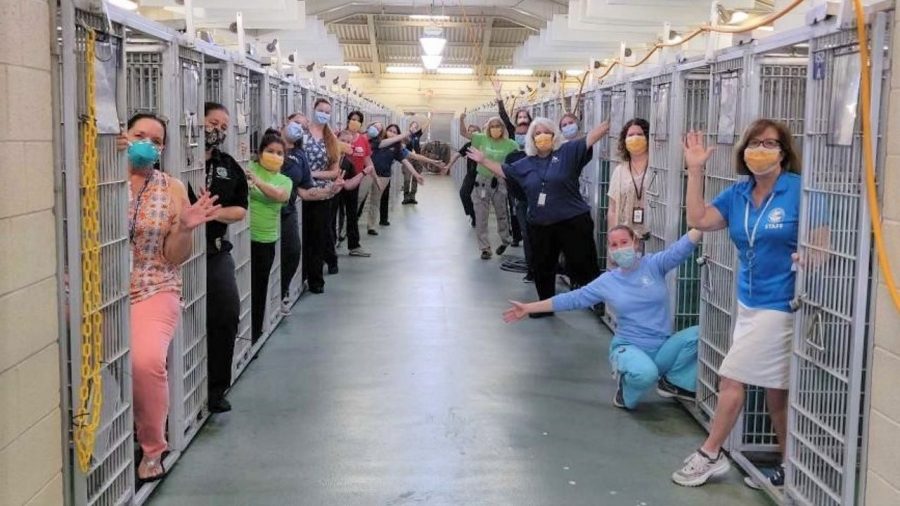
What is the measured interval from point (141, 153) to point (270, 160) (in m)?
2.10

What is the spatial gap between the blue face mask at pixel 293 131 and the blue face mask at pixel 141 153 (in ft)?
9.43

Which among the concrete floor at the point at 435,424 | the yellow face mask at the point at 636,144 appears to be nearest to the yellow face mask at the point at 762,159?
the concrete floor at the point at 435,424

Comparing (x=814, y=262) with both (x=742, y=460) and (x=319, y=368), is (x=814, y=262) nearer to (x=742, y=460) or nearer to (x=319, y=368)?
(x=742, y=460)

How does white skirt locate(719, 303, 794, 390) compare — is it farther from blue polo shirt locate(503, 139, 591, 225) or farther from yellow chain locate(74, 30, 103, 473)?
blue polo shirt locate(503, 139, 591, 225)

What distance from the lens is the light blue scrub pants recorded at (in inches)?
183

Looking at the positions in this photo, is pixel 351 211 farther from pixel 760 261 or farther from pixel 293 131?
pixel 760 261

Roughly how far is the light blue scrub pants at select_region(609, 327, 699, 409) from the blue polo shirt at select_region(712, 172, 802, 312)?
1.13 metres

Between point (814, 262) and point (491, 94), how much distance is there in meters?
26.9

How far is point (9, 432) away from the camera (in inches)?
93.7

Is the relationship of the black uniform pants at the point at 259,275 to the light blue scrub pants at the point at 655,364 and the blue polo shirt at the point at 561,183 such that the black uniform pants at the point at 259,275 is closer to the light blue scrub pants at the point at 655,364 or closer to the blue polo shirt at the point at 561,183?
the blue polo shirt at the point at 561,183

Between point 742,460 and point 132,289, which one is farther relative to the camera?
point 742,460

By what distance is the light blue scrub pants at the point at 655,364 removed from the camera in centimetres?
466

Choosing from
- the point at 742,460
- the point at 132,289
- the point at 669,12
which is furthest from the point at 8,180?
the point at 669,12

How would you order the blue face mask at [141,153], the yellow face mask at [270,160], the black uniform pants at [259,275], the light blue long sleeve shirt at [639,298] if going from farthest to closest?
the black uniform pants at [259,275], the yellow face mask at [270,160], the light blue long sleeve shirt at [639,298], the blue face mask at [141,153]
